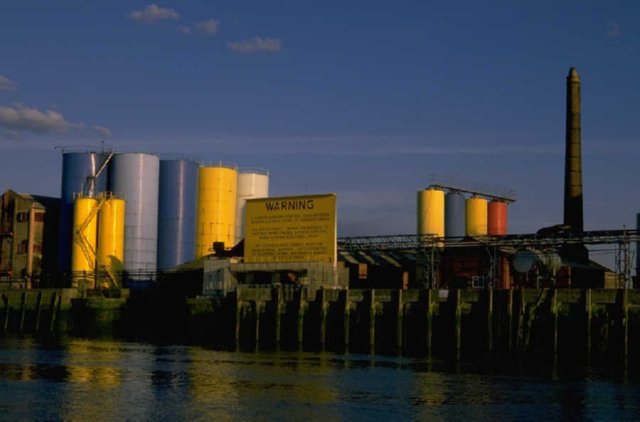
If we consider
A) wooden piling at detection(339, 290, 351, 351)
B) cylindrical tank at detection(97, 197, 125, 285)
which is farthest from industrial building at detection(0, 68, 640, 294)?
wooden piling at detection(339, 290, 351, 351)

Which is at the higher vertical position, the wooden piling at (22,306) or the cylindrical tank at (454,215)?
the cylindrical tank at (454,215)

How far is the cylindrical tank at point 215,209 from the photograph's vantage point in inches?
3831

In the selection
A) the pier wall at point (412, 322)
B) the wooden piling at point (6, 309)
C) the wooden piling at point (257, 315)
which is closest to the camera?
the pier wall at point (412, 322)

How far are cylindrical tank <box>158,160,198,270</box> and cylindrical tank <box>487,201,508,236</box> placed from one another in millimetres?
30650

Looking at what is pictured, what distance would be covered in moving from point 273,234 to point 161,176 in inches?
836

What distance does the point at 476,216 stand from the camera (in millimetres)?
102500

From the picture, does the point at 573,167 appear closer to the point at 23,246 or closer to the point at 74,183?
the point at 74,183

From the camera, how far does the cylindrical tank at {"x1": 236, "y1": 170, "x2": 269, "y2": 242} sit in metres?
101

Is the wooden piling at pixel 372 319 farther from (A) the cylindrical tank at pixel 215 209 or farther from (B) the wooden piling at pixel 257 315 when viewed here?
(A) the cylindrical tank at pixel 215 209

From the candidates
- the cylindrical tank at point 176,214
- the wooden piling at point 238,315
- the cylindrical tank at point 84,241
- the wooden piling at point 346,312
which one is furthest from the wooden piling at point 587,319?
the cylindrical tank at point 84,241

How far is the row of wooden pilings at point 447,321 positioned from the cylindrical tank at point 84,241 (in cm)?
2348

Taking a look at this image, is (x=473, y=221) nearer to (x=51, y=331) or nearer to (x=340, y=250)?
(x=340, y=250)

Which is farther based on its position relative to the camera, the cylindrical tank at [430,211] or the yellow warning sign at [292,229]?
the cylindrical tank at [430,211]

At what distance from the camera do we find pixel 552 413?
3838 centimetres
